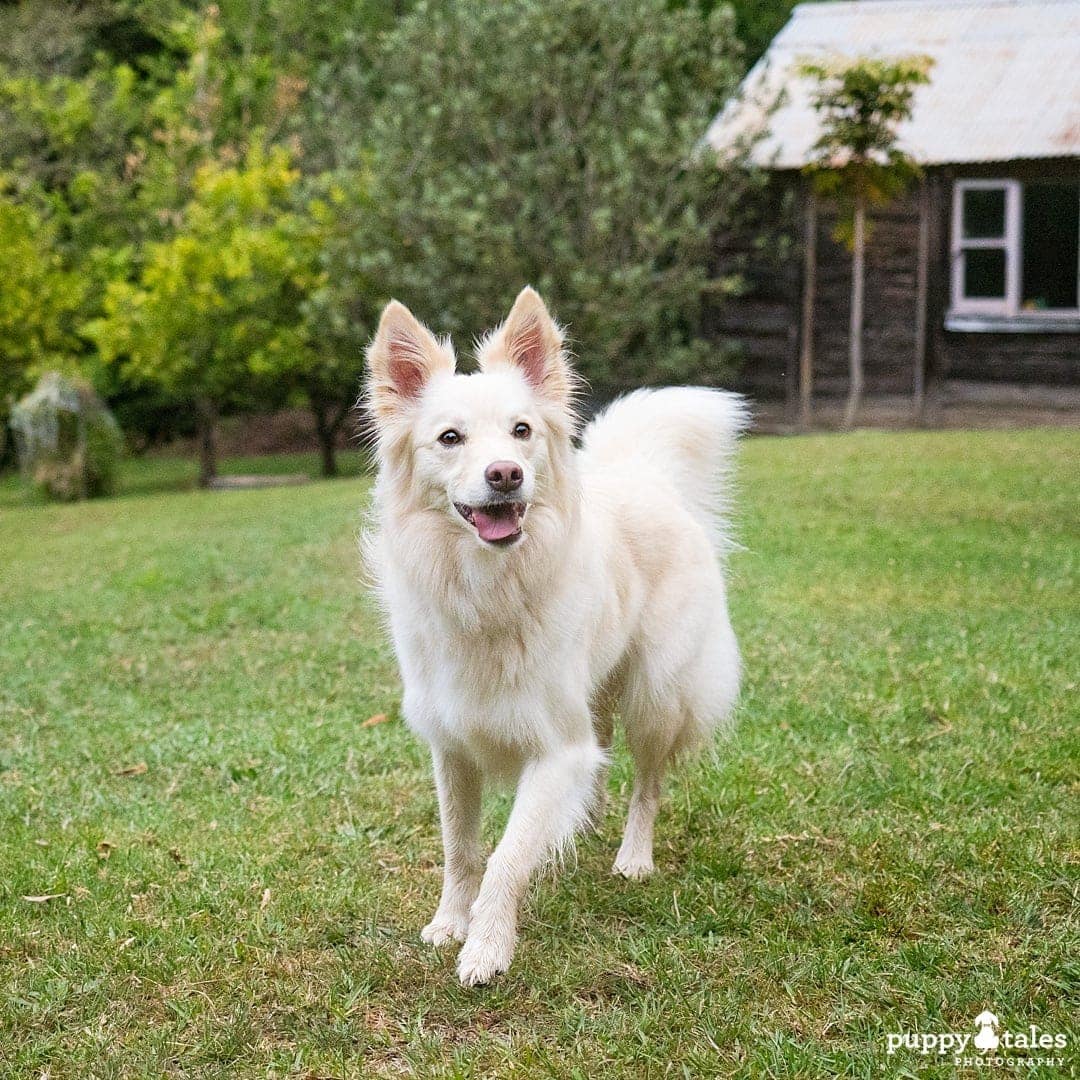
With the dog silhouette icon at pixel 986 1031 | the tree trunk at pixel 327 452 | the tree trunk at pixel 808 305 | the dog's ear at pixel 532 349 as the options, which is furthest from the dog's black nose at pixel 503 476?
the tree trunk at pixel 327 452

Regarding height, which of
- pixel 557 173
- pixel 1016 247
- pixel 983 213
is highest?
pixel 557 173

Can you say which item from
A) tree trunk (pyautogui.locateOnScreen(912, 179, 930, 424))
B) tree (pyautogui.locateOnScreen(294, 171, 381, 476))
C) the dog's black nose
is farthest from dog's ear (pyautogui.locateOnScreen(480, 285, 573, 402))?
tree trunk (pyautogui.locateOnScreen(912, 179, 930, 424))

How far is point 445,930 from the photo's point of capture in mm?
3623

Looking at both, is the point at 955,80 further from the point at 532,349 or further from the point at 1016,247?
the point at 532,349

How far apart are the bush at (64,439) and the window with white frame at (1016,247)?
11741 millimetres

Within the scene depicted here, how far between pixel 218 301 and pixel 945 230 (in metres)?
9.79

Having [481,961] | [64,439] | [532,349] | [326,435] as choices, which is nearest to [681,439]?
[532,349]

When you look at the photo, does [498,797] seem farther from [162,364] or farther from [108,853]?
[162,364]

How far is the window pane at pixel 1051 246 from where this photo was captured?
1789 cm

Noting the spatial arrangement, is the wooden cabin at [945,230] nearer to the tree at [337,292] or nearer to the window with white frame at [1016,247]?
the window with white frame at [1016,247]

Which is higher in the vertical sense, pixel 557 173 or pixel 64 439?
pixel 557 173

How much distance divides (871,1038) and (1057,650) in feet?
12.5

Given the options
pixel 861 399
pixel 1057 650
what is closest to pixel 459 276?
pixel 861 399

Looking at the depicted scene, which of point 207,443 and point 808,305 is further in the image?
point 207,443
